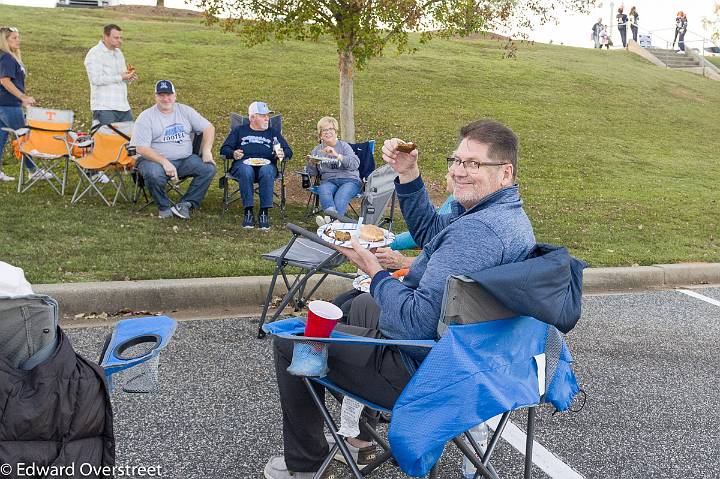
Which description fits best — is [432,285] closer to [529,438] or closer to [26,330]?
[529,438]

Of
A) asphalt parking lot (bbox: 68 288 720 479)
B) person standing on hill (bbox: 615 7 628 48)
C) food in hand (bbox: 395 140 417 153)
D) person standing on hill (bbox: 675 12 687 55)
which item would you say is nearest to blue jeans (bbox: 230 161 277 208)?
asphalt parking lot (bbox: 68 288 720 479)

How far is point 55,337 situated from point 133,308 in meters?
3.55

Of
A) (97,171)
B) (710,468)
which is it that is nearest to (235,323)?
(710,468)

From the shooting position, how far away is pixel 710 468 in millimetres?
3938

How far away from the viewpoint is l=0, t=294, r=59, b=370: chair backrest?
231cm

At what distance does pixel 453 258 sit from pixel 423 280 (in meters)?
0.15

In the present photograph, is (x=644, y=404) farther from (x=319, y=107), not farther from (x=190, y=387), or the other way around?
(x=319, y=107)

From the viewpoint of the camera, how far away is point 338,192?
9227 millimetres

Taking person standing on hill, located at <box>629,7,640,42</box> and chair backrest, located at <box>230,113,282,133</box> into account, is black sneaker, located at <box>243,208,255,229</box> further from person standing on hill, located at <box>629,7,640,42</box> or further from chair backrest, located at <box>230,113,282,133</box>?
person standing on hill, located at <box>629,7,640,42</box>

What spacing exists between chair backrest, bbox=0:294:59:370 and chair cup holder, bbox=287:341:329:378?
3.04 ft

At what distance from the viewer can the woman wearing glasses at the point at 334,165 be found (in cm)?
927

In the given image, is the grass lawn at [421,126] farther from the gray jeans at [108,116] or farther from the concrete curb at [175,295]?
the gray jeans at [108,116]

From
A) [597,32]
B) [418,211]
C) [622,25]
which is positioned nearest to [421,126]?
[418,211]

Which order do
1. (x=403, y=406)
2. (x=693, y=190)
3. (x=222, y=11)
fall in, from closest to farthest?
1. (x=403, y=406)
2. (x=222, y=11)
3. (x=693, y=190)
